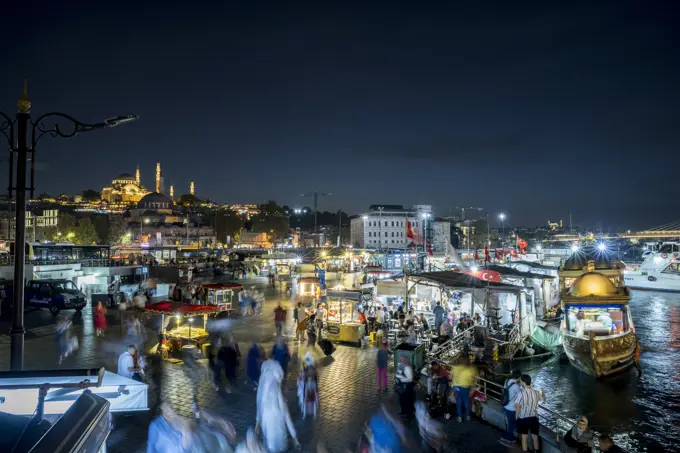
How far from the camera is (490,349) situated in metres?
16.0

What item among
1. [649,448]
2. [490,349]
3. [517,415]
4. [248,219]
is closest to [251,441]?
[517,415]

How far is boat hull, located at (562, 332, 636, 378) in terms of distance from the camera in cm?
1502

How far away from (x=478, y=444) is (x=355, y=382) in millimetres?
4330

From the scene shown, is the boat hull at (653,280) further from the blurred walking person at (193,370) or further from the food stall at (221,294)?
the blurred walking person at (193,370)

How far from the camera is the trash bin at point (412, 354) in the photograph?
11.6 m

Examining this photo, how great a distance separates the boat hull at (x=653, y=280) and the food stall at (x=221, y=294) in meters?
42.7

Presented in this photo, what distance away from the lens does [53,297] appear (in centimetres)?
2269

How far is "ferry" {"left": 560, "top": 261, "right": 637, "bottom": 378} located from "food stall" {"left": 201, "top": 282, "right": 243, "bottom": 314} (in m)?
15.7

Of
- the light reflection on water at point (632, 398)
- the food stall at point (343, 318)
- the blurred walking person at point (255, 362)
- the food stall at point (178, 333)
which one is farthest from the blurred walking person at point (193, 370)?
the light reflection on water at point (632, 398)

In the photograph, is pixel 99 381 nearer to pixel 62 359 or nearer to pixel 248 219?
pixel 62 359

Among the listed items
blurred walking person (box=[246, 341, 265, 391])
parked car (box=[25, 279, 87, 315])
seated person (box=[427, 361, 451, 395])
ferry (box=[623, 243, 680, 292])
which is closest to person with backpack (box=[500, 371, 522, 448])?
seated person (box=[427, 361, 451, 395])

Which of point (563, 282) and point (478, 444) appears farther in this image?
point (563, 282)

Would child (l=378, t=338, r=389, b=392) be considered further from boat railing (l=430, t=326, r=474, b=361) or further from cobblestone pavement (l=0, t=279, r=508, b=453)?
boat railing (l=430, t=326, r=474, b=361)

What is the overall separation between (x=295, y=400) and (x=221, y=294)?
55.3 feet
